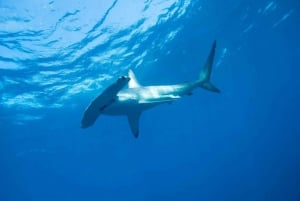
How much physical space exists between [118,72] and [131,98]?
48.8ft

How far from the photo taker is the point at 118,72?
72.5 feet

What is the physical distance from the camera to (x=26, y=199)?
183ft

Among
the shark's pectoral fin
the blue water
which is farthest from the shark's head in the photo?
the blue water

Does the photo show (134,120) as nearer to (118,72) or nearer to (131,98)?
(131,98)

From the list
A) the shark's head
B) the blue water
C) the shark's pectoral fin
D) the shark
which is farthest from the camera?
the blue water

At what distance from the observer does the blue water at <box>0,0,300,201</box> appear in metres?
15.4

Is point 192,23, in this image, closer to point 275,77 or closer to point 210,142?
point 275,77

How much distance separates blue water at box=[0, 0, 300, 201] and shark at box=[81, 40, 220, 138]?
741 cm

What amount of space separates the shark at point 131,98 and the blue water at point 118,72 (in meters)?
7.41

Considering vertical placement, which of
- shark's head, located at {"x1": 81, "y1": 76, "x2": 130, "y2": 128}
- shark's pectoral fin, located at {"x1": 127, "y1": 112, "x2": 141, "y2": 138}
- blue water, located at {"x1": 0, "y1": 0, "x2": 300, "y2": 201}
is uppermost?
blue water, located at {"x1": 0, "y1": 0, "x2": 300, "y2": 201}

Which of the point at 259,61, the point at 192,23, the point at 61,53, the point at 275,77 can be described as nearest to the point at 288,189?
the point at 275,77

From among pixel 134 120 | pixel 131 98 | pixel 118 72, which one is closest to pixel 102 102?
pixel 131 98

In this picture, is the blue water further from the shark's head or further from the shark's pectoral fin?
the shark's head

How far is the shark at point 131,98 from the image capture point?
6.14m
